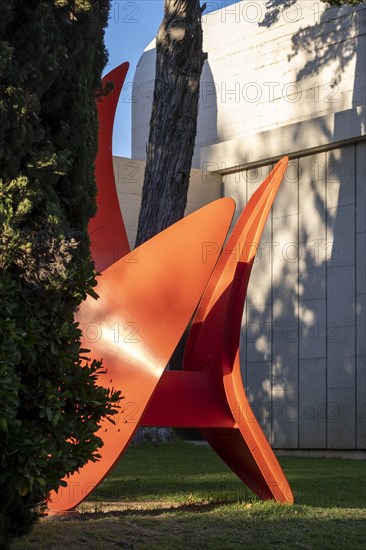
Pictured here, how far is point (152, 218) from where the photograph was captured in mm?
15227

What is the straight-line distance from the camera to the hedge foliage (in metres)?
5.32

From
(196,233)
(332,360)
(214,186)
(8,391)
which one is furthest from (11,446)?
(214,186)

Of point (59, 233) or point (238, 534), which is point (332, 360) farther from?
point (59, 233)

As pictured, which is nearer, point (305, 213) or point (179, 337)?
point (179, 337)

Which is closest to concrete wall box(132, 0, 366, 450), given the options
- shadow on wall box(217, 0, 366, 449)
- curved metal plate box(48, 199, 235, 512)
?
shadow on wall box(217, 0, 366, 449)

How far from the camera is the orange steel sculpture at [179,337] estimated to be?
7.87 meters

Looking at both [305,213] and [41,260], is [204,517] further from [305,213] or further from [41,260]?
[305,213]

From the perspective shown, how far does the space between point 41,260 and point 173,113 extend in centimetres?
956

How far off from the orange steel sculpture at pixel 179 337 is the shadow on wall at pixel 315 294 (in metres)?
7.96

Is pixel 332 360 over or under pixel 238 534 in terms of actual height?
over

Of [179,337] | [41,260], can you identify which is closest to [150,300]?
[179,337]

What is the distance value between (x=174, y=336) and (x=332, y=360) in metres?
9.29

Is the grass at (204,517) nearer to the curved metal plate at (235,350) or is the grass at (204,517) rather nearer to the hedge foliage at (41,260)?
the curved metal plate at (235,350)

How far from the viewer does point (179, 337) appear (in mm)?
8031
